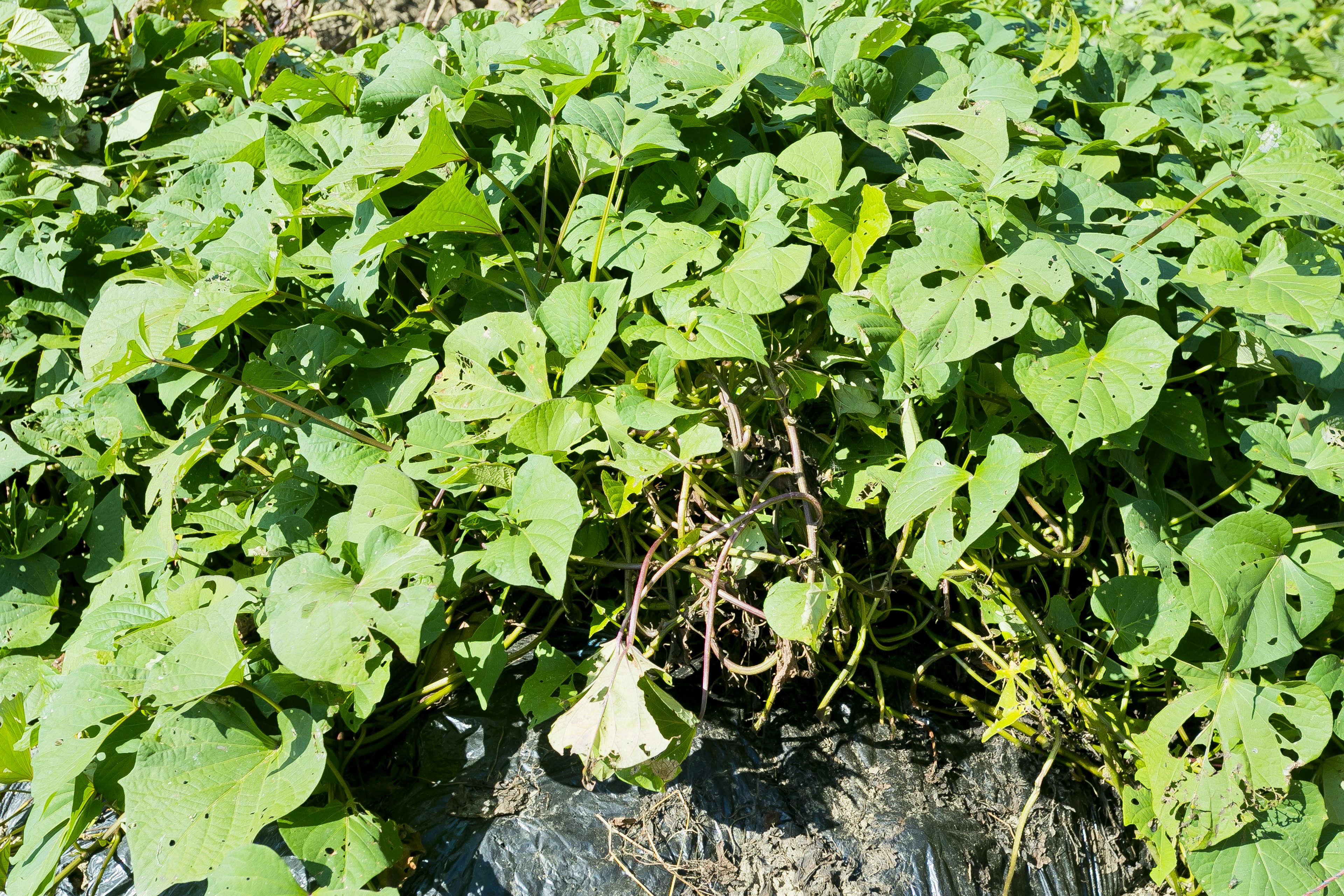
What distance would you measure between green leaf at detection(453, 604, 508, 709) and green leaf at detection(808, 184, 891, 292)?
32.7 inches

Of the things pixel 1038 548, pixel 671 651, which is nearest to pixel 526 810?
pixel 671 651

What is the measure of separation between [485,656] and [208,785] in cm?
46

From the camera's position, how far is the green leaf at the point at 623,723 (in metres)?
1.42

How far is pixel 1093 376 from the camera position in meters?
1.44

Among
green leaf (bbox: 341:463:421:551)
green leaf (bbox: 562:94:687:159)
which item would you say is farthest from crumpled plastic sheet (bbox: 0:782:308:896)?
green leaf (bbox: 562:94:687:159)

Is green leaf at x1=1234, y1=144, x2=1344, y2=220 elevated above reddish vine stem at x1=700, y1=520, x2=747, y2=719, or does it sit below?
above

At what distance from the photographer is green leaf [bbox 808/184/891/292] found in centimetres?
152

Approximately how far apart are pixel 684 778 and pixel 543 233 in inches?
40.0

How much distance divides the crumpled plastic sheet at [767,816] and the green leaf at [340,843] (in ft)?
0.45

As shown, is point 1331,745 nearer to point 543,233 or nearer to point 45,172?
point 543,233

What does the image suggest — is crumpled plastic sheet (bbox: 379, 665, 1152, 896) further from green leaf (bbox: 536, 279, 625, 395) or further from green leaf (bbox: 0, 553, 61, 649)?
green leaf (bbox: 0, 553, 61, 649)

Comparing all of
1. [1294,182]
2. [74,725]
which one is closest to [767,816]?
[74,725]

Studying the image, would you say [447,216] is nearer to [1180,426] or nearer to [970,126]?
[970,126]

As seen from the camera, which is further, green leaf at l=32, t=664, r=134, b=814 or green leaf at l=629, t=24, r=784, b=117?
green leaf at l=629, t=24, r=784, b=117
